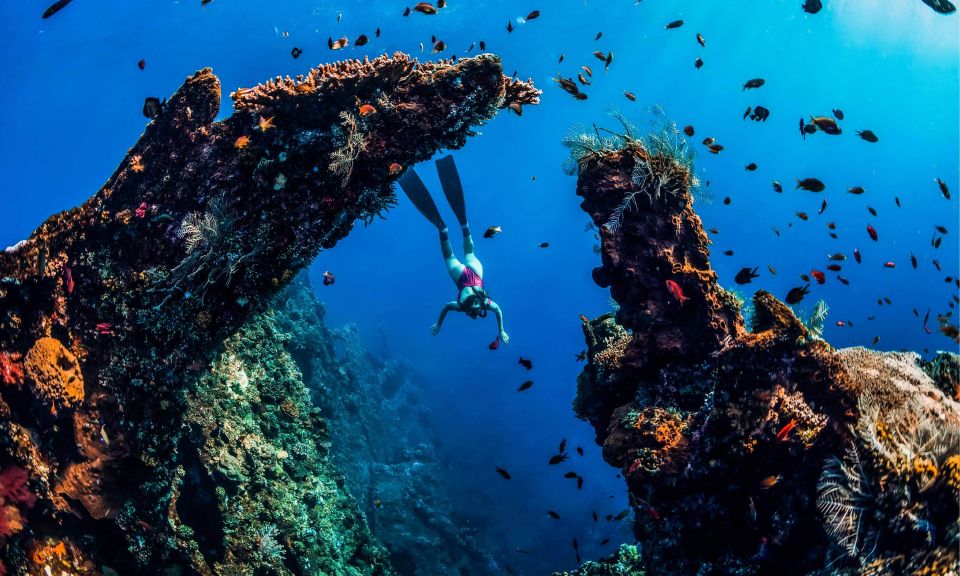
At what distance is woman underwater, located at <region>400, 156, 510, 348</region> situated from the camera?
36.4ft

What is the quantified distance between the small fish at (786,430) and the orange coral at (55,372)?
23.2ft

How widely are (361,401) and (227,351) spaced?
33.5 feet

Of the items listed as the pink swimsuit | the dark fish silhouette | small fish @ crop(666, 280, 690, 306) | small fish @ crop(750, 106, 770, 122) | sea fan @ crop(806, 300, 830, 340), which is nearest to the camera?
sea fan @ crop(806, 300, 830, 340)

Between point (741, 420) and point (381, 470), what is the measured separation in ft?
48.5

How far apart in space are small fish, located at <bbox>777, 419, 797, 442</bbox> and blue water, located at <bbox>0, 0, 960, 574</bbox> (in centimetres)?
363

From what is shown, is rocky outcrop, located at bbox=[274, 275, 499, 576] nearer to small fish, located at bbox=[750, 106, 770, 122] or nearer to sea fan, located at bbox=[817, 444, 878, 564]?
sea fan, located at bbox=[817, 444, 878, 564]

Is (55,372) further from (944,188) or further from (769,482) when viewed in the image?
(944,188)

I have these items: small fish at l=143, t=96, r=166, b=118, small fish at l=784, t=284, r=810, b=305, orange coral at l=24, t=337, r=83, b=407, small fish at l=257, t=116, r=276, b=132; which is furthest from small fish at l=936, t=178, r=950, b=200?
orange coral at l=24, t=337, r=83, b=407

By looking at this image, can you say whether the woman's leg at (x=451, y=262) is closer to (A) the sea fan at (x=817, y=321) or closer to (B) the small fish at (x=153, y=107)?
(B) the small fish at (x=153, y=107)

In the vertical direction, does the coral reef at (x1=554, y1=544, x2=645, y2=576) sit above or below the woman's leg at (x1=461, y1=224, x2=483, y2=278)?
below

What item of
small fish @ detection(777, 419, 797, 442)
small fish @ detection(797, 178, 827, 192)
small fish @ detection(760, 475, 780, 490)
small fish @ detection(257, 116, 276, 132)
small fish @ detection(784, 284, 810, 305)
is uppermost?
small fish @ detection(797, 178, 827, 192)

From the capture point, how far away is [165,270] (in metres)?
4.75

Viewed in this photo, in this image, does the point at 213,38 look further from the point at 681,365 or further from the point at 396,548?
the point at 681,365

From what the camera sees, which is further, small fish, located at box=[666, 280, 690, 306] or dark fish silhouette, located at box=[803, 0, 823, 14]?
dark fish silhouette, located at box=[803, 0, 823, 14]
